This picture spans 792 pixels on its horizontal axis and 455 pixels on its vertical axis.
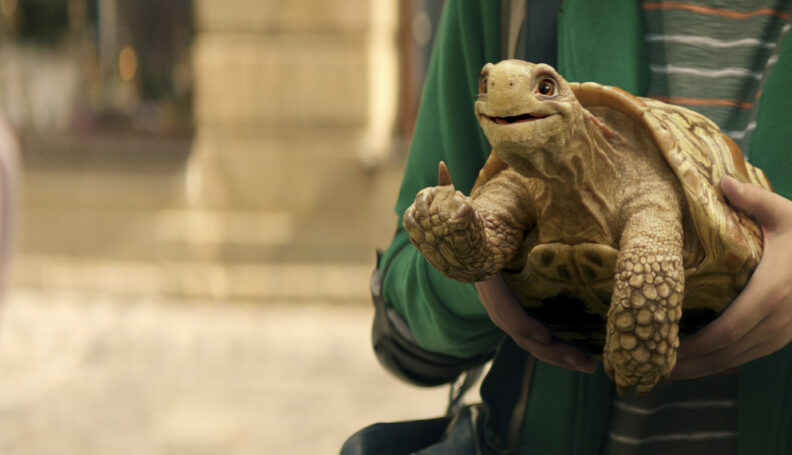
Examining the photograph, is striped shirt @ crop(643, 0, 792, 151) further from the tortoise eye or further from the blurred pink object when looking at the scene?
the blurred pink object

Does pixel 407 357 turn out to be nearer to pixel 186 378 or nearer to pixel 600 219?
pixel 600 219

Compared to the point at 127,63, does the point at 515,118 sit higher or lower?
higher

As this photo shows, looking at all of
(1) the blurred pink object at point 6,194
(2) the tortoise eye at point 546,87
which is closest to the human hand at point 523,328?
(2) the tortoise eye at point 546,87

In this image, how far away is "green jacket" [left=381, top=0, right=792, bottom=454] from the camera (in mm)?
908

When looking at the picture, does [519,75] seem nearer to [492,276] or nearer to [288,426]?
[492,276]

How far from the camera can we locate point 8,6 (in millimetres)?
5773

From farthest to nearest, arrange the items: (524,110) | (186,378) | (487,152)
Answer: (186,378), (487,152), (524,110)

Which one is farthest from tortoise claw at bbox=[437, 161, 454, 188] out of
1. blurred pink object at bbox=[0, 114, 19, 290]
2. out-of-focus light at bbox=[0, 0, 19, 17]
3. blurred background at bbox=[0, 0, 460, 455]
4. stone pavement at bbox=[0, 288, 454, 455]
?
out-of-focus light at bbox=[0, 0, 19, 17]

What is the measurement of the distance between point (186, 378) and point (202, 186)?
1425 mm

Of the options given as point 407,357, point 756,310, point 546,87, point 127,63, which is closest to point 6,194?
point 407,357

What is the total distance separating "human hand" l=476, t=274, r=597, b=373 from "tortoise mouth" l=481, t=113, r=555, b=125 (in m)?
0.19

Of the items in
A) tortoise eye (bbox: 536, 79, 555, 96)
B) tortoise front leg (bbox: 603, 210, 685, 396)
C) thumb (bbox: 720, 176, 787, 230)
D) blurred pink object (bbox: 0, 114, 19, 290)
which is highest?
tortoise eye (bbox: 536, 79, 555, 96)

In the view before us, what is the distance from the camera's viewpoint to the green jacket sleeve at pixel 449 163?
1032 mm

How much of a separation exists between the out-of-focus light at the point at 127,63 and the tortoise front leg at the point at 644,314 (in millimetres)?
5531
